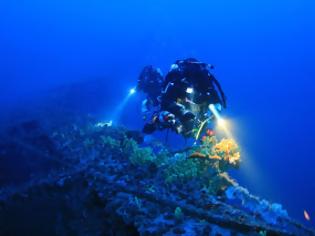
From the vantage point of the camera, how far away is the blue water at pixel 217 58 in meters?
32.3

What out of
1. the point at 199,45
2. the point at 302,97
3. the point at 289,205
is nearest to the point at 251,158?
the point at 289,205

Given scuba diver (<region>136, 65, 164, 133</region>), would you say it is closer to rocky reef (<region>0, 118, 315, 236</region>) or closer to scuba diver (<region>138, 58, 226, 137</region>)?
scuba diver (<region>138, 58, 226, 137</region>)

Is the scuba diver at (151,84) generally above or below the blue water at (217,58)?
below

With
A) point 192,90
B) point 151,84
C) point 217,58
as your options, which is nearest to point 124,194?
point 192,90

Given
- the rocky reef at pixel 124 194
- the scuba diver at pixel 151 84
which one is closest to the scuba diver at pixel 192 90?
the rocky reef at pixel 124 194

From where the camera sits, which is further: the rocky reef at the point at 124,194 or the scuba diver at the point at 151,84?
the scuba diver at the point at 151,84

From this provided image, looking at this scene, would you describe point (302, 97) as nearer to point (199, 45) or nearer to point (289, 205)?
point (289, 205)

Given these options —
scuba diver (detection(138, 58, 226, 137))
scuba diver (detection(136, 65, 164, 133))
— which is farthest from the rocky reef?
scuba diver (detection(136, 65, 164, 133))

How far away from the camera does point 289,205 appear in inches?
977

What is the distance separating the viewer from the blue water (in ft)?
106

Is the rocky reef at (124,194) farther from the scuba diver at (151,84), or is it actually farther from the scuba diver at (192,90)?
the scuba diver at (151,84)

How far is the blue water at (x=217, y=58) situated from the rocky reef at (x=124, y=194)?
54.7 ft

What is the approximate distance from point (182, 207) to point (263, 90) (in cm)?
9169

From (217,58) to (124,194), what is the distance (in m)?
125
